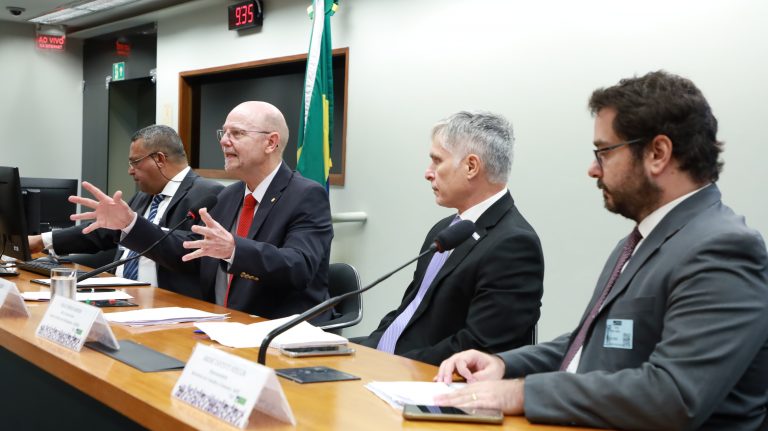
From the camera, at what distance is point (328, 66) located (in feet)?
15.1

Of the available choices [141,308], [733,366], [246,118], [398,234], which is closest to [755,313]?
[733,366]

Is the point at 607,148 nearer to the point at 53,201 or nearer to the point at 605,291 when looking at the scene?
the point at 605,291

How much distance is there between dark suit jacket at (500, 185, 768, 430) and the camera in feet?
4.18

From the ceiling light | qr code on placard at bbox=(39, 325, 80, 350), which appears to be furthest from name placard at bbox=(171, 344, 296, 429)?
the ceiling light

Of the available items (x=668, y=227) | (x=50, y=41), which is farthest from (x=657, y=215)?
(x=50, y=41)

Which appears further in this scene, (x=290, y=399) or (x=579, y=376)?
(x=290, y=399)

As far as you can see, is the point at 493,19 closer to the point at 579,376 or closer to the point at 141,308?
the point at 141,308

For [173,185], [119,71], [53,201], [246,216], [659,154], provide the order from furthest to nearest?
[119,71]
[53,201]
[173,185]
[246,216]
[659,154]

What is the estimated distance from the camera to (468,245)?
2.21m

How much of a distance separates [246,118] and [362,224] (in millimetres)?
1837

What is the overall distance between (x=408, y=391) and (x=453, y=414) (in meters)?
0.20

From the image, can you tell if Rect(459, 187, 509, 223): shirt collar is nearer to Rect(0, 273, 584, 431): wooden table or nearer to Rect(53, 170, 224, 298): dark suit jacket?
Rect(0, 273, 584, 431): wooden table

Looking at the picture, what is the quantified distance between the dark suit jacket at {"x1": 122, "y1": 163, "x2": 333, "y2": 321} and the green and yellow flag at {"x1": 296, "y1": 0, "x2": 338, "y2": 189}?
1.41 m

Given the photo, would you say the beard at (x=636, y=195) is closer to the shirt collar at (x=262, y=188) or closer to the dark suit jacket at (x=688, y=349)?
the dark suit jacket at (x=688, y=349)
